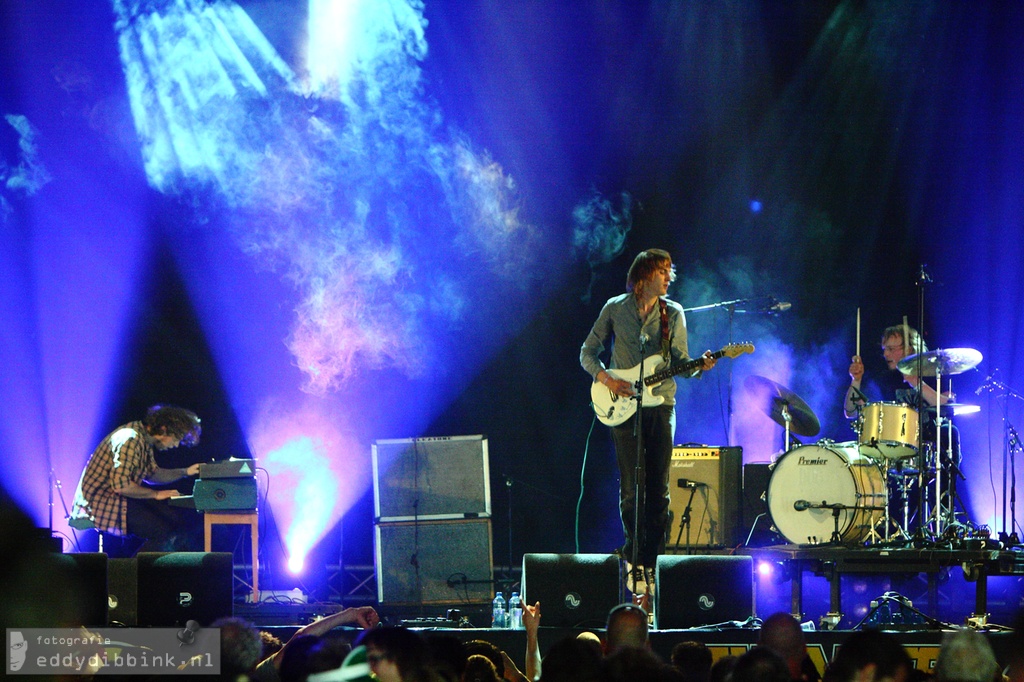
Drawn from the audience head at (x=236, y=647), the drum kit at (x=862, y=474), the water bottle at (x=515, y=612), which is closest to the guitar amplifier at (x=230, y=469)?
the water bottle at (x=515, y=612)

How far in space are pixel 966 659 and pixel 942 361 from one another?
509 centimetres

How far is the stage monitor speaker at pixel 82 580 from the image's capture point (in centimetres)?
595

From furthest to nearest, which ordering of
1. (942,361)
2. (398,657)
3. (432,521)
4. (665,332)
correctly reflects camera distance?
(432,521)
(942,361)
(665,332)
(398,657)

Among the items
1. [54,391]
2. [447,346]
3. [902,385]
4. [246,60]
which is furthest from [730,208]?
[54,391]

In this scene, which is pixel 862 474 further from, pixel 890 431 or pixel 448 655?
pixel 448 655

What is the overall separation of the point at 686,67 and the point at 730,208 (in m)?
1.43

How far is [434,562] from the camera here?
364 inches

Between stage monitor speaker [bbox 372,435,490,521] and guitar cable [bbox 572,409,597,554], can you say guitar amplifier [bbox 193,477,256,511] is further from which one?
guitar cable [bbox 572,409,597,554]

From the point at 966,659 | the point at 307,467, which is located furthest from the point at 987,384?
the point at 966,659

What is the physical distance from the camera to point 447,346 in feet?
35.4

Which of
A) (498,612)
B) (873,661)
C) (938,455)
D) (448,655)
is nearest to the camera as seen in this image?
(873,661)

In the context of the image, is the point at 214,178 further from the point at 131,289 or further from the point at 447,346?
the point at 447,346

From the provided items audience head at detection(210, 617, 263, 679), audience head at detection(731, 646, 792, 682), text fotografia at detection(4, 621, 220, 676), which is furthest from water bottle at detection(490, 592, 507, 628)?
audience head at detection(731, 646, 792, 682)

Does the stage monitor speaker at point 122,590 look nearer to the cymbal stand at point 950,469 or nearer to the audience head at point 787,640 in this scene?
the audience head at point 787,640
